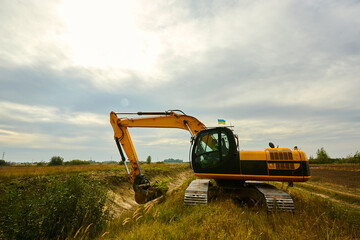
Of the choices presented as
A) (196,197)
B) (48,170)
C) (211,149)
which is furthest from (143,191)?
(48,170)

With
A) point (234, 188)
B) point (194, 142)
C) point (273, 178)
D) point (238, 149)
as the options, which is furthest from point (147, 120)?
point (273, 178)

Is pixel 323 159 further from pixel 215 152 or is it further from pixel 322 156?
pixel 215 152

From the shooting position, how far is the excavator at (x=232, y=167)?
21.2ft

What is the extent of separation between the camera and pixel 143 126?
369 inches

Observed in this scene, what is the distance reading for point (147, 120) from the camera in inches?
364

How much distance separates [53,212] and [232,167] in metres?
5.87

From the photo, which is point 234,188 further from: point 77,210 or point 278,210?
point 77,210

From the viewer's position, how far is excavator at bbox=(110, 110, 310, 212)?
6.46m

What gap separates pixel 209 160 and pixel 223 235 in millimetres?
3770

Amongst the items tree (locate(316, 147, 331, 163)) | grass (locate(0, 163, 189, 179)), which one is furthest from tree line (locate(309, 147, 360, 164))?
grass (locate(0, 163, 189, 179))

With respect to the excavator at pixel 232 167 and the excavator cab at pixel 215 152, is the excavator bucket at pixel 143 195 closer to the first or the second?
the excavator at pixel 232 167

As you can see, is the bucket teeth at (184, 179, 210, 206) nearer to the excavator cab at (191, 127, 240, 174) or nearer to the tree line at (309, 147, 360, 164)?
the excavator cab at (191, 127, 240, 174)

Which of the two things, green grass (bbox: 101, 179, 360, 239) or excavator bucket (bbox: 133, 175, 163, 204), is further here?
excavator bucket (bbox: 133, 175, 163, 204)

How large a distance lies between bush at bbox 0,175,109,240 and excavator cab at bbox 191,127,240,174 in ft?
12.9
